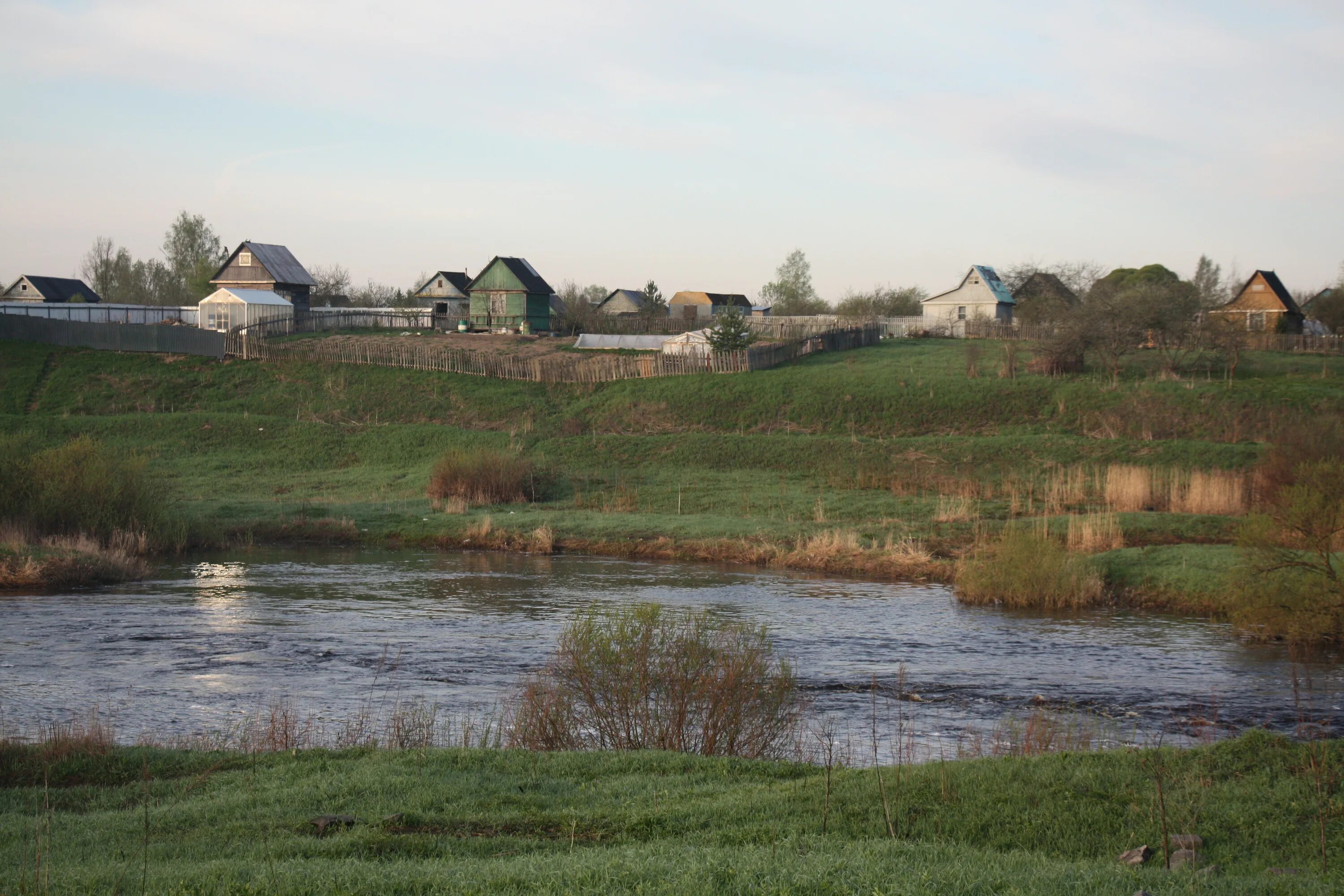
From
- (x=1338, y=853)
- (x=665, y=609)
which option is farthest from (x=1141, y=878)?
(x=665, y=609)

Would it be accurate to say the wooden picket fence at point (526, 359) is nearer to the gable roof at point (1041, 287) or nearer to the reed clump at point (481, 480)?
the reed clump at point (481, 480)

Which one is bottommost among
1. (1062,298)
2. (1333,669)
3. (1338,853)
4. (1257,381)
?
(1333,669)

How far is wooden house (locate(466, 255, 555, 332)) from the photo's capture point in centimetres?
8525

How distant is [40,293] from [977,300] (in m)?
83.2

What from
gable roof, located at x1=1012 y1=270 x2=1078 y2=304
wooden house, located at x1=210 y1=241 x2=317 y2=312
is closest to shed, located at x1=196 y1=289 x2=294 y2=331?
wooden house, located at x1=210 y1=241 x2=317 y2=312

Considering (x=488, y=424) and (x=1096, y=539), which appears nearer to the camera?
(x=1096, y=539)

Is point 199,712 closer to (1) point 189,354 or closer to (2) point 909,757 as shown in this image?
(2) point 909,757

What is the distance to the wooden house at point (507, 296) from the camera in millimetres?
85250

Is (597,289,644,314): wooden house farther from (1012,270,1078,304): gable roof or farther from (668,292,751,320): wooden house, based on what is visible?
(1012,270,1078,304): gable roof

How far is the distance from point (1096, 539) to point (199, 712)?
21.2 metres

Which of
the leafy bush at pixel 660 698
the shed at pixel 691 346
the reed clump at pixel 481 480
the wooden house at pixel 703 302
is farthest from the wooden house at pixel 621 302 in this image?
the leafy bush at pixel 660 698

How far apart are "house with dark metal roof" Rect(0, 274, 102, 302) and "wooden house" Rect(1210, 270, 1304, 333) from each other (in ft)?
319

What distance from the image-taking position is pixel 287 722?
14336 mm

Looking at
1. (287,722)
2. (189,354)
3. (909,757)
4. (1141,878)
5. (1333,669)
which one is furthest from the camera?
(189,354)
